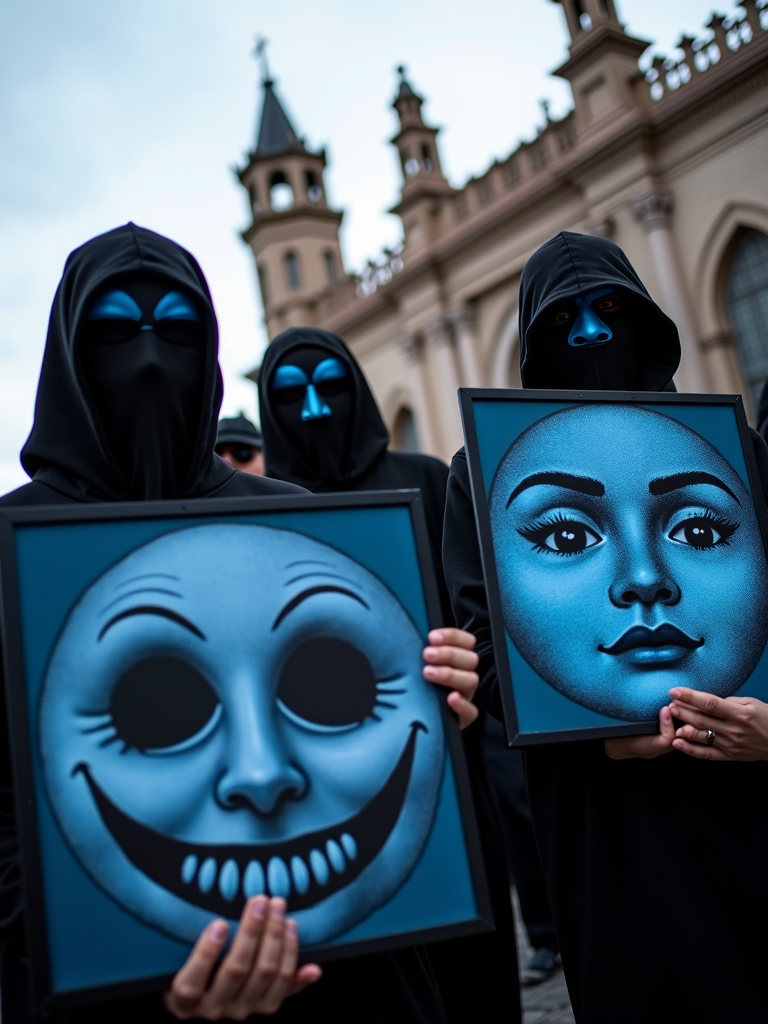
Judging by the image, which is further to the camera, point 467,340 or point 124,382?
point 467,340

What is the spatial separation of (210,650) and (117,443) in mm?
556

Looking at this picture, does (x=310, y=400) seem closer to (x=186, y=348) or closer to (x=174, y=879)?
(x=186, y=348)

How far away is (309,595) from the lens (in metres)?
1.61

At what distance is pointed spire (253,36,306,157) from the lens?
30484 millimetres

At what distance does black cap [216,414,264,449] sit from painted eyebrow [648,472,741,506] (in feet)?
14.4

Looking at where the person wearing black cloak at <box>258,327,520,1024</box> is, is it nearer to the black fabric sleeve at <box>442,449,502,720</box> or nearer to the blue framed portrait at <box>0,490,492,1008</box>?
the black fabric sleeve at <box>442,449,502,720</box>

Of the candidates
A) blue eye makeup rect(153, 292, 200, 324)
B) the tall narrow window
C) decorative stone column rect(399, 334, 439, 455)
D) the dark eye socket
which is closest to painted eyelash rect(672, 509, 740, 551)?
blue eye makeup rect(153, 292, 200, 324)

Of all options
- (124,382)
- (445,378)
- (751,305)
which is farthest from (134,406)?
(445,378)

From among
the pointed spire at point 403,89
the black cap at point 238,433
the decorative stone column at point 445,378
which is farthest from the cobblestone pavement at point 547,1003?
the pointed spire at point 403,89

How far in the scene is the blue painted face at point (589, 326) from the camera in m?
2.39

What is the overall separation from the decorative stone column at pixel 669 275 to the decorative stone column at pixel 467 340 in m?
5.23

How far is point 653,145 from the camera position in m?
18.7

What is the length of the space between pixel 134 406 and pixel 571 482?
0.88 metres

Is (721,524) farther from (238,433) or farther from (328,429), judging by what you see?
(238,433)
